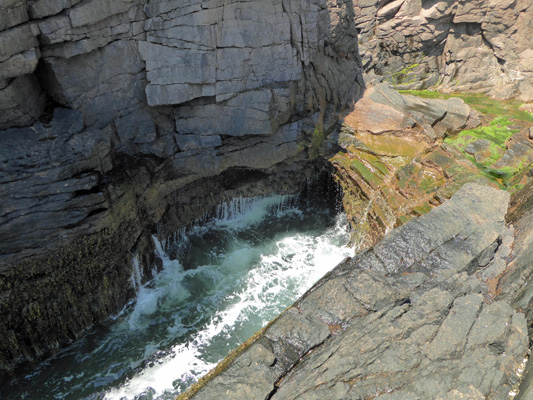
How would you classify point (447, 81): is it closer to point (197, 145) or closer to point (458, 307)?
point (197, 145)

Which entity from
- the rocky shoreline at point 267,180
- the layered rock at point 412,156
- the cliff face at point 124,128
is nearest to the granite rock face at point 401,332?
the rocky shoreline at point 267,180

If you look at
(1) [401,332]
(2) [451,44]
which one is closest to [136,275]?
(1) [401,332]

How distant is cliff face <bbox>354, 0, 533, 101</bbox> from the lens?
21.9 m

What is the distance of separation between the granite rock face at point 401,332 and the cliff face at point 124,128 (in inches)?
230

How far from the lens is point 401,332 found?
777 centimetres

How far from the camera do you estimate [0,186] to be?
10.5m

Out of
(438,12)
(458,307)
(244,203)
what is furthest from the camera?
(438,12)

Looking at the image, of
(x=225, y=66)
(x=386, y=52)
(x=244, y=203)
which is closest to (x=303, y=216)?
(x=244, y=203)

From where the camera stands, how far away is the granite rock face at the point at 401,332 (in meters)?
6.93

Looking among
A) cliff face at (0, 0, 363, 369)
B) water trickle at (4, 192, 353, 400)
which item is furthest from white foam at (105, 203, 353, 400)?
cliff face at (0, 0, 363, 369)

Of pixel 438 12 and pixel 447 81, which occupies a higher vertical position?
pixel 438 12

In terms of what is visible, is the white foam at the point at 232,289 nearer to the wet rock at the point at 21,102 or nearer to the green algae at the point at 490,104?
the wet rock at the point at 21,102

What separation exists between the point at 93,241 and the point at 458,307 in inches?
389

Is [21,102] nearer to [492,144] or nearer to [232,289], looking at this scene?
[232,289]
